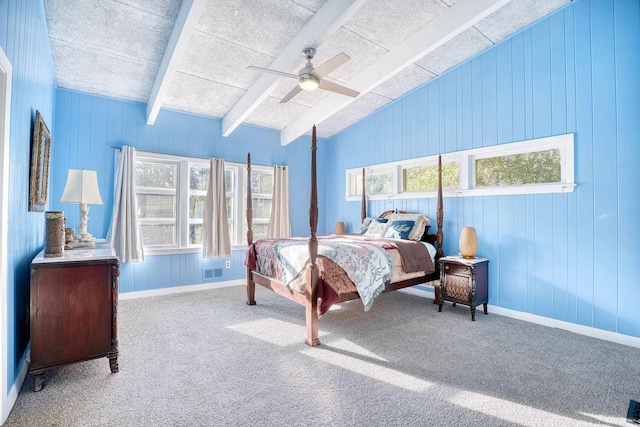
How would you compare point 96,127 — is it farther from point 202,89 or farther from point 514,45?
point 514,45

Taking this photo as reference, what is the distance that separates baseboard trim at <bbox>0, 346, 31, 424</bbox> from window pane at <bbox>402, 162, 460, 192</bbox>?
4.73m

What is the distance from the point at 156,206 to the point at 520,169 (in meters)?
4.97

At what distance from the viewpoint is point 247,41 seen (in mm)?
3484

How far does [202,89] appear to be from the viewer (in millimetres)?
4336

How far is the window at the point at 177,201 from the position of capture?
4.67 meters

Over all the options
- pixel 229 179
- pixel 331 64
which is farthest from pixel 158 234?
pixel 331 64

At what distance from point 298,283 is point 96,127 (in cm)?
349

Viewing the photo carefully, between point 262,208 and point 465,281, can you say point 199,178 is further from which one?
point 465,281

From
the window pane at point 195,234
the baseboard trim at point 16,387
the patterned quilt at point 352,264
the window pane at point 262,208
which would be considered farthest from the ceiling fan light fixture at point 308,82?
the baseboard trim at point 16,387

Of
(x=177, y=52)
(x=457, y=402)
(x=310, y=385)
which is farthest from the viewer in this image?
(x=177, y=52)

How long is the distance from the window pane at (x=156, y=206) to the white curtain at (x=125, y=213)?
0.29 m

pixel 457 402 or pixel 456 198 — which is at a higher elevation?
pixel 456 198

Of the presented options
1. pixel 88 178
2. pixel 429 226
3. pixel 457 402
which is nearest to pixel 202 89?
pixel 88 178

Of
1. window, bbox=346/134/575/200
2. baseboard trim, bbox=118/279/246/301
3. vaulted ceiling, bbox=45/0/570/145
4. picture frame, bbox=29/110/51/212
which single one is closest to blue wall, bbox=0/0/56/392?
picture frame, bbox=29/110/51/212
